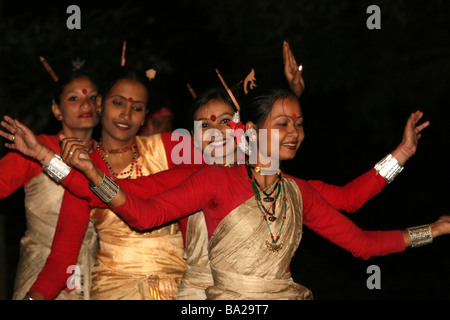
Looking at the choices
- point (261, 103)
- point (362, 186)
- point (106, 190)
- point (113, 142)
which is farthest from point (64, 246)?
point (362, 186)

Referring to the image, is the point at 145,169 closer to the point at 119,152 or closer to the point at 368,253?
the point at 119,152

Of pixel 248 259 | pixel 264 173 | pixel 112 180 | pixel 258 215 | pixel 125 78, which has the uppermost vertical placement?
pixel 125 78

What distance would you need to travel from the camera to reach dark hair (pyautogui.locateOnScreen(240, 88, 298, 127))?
370cm

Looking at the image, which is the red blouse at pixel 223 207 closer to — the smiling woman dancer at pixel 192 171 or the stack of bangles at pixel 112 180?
the stack of bangles at pixel 112 180

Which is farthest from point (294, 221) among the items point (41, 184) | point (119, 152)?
point (41, 184)

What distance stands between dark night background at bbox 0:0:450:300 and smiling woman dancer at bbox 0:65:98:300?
7.42ft

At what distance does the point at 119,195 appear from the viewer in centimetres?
326

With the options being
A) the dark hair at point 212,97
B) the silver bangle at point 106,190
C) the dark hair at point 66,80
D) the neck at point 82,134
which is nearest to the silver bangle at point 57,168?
the silver bangle at point 106,190

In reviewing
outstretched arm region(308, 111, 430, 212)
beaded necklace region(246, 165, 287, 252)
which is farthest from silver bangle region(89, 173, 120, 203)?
outstretched arm region(308, 111, 430, 212)

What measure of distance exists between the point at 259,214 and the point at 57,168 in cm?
104

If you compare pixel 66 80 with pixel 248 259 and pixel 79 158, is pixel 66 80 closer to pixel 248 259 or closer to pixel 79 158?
pixel 79 158

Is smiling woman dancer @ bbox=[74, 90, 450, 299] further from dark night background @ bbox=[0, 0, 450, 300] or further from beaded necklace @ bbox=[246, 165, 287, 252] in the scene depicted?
dark night background @ bbox=[0, 0, 450, 300]

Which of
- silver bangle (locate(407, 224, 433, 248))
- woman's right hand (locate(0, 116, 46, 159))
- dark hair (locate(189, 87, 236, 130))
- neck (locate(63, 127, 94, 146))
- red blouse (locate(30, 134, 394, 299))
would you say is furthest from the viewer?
neck (locate(63, 127, 94, 146))

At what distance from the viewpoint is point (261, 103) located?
3717 mm
